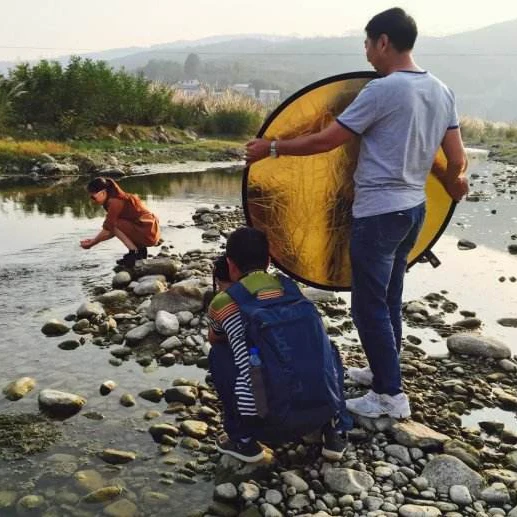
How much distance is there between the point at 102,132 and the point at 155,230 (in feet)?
59.6

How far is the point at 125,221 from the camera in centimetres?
698

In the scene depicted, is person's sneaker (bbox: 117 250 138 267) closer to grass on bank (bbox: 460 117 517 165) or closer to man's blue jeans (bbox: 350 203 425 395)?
man's blue jeans (bbox: 350 203 425 395)

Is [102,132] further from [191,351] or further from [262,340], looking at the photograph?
[262,340]

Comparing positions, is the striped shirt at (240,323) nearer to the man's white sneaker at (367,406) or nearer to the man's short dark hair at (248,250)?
the man's short dark hair at (248,250)

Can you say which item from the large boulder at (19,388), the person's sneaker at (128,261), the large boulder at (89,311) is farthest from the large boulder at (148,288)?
the large boulder at (19,388)

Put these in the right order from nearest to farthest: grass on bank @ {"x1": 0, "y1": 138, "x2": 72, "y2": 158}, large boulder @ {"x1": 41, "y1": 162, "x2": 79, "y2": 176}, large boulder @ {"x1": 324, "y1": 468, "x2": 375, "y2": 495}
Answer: large boulder @ {"x1": 324, "y1": 468, "x2": 375, "y2": 495}
large boulder @ {"x1": 41, "y1": 162, "x2": 79, "y2": 176}
grass on bank @ {"x1": 0, "y1": 138, "x2": 72, "y2": 158}

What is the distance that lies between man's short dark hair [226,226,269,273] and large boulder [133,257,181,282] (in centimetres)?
349

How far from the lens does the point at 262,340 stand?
2.86 meters

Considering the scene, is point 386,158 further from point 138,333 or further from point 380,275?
point 138,333

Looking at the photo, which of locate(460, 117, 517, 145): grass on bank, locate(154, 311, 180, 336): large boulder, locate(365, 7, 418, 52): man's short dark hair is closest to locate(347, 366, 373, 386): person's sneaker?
locate(154, 311, 180, 336): large boulder

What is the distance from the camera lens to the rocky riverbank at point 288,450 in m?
2.88

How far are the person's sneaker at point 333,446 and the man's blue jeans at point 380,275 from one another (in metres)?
0.53

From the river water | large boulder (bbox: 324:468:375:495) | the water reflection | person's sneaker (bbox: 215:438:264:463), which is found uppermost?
person's sneaker (bbox: 215:438:264:463)

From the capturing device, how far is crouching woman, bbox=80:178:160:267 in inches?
272
